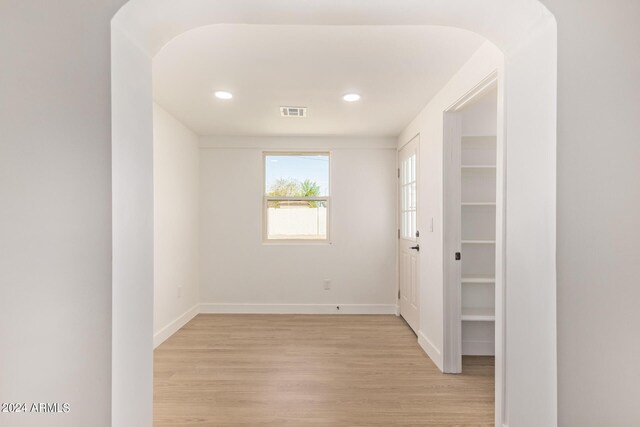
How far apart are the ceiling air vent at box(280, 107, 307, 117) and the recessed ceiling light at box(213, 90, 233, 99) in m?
0.53

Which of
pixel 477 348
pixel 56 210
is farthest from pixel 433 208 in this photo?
pixel 56 210

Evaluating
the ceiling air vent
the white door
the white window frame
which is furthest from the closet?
the white window frame

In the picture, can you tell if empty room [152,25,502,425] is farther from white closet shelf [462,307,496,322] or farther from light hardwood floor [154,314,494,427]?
white closet shelf [462,307,496,322]

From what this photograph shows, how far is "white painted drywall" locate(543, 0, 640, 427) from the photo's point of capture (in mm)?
1120

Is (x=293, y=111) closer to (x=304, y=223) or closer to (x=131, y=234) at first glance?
(x=304, y=223)

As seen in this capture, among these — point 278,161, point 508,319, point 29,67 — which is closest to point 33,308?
point 29,67

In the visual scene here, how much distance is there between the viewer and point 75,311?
3.56ft

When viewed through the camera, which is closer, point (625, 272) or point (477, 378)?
point (625, 272)

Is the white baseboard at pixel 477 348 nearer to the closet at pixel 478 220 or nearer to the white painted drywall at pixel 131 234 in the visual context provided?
the closet at pixel 478 220

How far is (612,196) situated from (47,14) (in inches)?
77.8

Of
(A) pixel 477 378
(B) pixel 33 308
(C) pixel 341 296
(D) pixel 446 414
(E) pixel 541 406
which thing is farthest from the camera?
(C) pixel 341 296

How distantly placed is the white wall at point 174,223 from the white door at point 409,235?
2.59 m

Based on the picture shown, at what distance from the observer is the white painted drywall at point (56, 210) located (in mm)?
1075

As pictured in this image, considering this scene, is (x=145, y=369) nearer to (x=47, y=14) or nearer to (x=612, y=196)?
(x=47, y=14)
